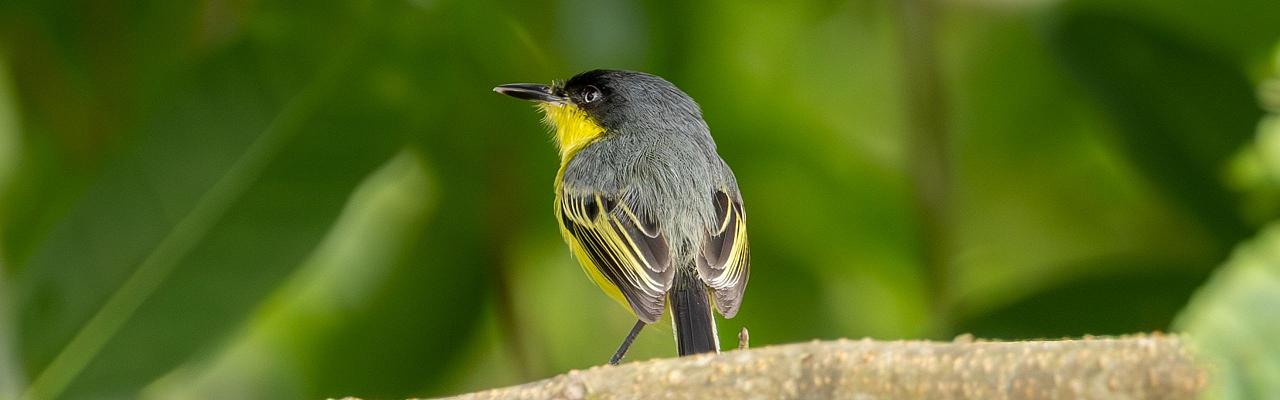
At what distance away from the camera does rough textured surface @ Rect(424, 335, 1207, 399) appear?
87 cm

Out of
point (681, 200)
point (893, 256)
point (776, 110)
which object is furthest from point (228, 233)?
point (893, 256)

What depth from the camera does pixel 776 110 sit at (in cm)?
275

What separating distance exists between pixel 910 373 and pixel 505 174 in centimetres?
195

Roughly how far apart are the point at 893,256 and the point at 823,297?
0.18 m

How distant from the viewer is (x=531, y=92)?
8.23 feet

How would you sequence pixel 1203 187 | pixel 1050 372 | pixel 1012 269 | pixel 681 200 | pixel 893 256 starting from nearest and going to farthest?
pixel 1050 372, pixel 681 200, pixel 1203 187, pixel 893 256, pixel 1012 269

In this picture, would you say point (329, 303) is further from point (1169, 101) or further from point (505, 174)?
point (1169, 101)

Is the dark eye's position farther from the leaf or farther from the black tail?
A: the black tail

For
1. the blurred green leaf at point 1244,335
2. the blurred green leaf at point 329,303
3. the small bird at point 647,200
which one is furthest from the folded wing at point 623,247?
the blurred green leaf at point 1244,335

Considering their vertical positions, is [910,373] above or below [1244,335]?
below

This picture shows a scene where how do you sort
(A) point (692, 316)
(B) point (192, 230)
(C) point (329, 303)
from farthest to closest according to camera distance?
1. (C) point (329, 303)
2. (B) point (192, 230)
3. (A) point (692, 316)

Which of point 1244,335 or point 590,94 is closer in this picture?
point 1244,335

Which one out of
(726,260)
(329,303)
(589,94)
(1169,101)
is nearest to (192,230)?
(329,303)

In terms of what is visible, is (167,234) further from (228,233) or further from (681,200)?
(681,200)
